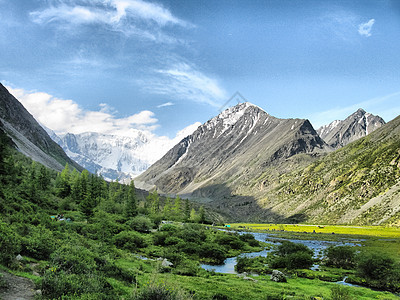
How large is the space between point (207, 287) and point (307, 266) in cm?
3091

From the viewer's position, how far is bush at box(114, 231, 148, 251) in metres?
62.5

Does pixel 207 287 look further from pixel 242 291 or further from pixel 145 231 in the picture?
pixel 145 231

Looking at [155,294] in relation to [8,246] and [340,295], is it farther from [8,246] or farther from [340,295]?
[340,295]

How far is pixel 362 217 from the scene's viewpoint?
17138cm

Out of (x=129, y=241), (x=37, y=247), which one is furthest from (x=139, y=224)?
(x=37, y=247)

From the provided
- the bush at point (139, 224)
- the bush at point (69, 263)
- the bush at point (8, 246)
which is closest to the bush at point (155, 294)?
the bush at point (69, 263)

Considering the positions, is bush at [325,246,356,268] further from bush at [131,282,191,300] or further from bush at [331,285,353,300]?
bush at [131,282,191,300]

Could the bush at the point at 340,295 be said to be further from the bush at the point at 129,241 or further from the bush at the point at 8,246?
the bush at the point at 129,241

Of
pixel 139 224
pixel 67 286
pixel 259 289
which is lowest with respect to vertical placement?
Answer: pixel 139 224

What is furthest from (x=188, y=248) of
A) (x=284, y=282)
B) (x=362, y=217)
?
(x=362, y=217)

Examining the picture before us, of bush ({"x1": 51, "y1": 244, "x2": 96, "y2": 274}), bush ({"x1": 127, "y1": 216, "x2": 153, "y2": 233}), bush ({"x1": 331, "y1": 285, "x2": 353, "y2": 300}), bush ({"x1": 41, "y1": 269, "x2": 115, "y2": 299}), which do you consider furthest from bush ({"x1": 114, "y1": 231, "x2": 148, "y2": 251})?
bush ({"x1": 331, "y1": 285, "x2": 353, "y2": 300})

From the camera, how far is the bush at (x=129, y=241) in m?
62.5

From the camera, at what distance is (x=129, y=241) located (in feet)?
212

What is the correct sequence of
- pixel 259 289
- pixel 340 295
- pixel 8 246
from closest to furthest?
pixel 8 246 → pixel 340 295 → pixel 259 289
